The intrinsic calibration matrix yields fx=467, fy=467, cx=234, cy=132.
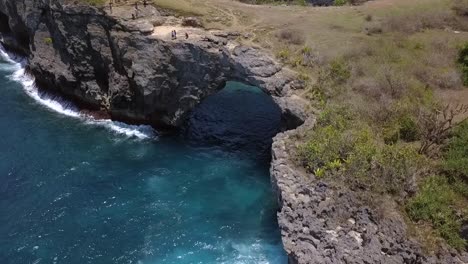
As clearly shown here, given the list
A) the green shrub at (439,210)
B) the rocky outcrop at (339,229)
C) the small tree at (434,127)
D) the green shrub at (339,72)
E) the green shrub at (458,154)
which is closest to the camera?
the rocky outcrop at (339,229)

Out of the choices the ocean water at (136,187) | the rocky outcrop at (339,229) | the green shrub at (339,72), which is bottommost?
the ocean water at (136,187)

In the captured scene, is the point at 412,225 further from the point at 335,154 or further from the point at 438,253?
the point at 335,154

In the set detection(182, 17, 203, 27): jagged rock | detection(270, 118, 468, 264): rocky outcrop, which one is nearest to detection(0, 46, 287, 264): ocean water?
detection(270, 118, 468, 264): rocky outcrop

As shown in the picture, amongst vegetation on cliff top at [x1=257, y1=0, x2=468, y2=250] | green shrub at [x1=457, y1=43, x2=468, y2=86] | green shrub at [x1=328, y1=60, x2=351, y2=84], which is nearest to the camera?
vegetation on cliff top at [x1=257, y1=0, x2=468, y2=250]

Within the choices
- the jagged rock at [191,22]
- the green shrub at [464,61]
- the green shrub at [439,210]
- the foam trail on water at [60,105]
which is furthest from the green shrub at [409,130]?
the foam trail on water at [60,105]

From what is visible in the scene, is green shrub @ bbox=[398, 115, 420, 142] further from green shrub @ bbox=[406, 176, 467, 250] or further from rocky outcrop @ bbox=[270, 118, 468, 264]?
rocky outcrop @ bbox=[270, 118, 468, 264]

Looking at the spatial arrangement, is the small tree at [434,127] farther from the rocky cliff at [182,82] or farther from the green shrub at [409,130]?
the rocky cliff at [182,82]
